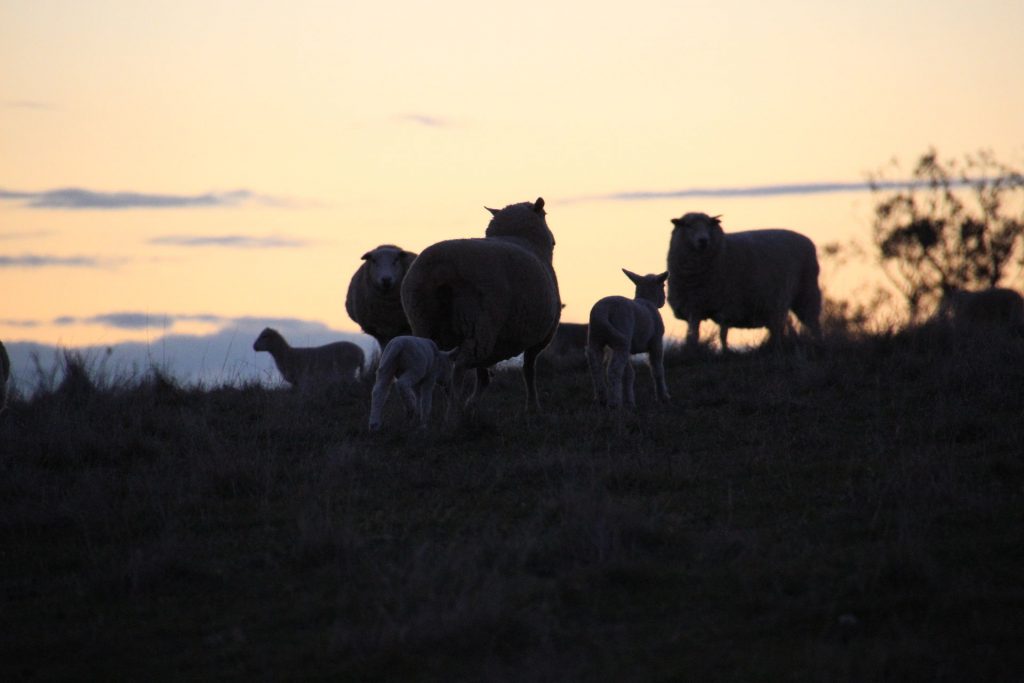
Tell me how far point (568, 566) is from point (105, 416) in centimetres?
679

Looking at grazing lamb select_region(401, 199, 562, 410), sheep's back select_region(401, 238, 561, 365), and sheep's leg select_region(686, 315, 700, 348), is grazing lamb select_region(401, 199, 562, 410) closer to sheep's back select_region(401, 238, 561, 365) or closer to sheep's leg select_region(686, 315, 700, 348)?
sheep's back select_region(401, 238, 561, 365)

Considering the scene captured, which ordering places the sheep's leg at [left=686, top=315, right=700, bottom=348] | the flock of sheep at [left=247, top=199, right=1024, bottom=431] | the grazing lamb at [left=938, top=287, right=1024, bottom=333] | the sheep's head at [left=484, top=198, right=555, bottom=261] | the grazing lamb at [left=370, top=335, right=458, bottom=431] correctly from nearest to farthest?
the grazing lamb at [left=370, top=335, right=458, bottom=431] → the flock of sheep at [left=247, top=199, right=1024, bottom=431] → the sheep's head at [left=484, top=198, right=555, bottom=261] → the sheep's leg at [left=686, top=315, right=700, bottom=348] → the grazing lamb at [left=938, top=287, right=1024, bottom=333]

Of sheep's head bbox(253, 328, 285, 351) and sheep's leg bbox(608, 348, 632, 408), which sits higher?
sheep's head bbox(253, 328, 285, 351)

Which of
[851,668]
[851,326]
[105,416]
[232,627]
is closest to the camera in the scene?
[851,668]

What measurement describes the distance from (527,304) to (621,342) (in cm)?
90

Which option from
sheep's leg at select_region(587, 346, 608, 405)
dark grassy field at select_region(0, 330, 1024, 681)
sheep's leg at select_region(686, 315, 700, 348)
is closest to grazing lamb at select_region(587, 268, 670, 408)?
sheep's leg at select_region(587, 346, 608, 405)

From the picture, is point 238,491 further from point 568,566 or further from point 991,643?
point 991,643

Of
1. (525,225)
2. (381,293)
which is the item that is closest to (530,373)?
(525,225)

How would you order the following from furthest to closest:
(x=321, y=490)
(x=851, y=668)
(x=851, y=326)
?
(x=851, y=326), (x=321, y=490), (x=851, y=668)

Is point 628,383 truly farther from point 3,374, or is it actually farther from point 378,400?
point 3,374

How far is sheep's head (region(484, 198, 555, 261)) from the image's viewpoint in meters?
12.5

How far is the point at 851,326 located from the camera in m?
15.7

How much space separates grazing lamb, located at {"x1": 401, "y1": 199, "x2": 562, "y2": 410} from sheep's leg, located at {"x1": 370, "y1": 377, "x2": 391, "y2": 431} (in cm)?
84

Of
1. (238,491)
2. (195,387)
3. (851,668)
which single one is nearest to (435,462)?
(238,491)
